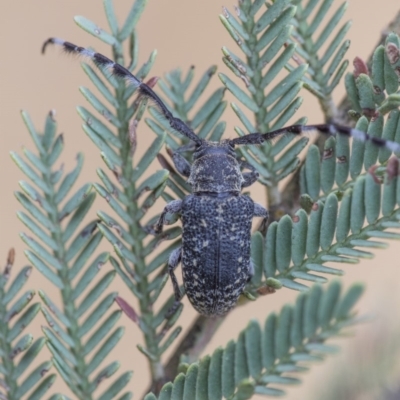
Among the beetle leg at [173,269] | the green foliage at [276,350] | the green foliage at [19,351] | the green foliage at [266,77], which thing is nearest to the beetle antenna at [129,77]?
the green foliage at [266,77]

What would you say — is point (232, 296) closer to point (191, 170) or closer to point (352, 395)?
point (191, 170)

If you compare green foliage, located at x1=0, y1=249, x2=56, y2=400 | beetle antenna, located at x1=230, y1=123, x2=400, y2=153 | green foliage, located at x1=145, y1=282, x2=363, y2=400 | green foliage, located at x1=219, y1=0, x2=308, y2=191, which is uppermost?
green foliage, located at x1=219, y1=0, x2=308, y2=191

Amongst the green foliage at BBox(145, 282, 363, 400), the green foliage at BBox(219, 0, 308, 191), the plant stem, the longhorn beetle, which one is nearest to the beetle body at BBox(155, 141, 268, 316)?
the longhorn beetle

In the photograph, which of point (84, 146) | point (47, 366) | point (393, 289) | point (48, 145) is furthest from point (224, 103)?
point (84, 146)

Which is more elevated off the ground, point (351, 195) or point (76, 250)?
point (351, 195)

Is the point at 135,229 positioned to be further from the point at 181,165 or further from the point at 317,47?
the point at 317,47

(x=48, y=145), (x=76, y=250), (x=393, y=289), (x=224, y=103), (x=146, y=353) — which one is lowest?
(x=146, y=353)

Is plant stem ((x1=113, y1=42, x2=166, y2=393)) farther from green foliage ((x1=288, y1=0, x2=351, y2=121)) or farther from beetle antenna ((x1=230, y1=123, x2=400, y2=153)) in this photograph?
green foliage ((x1=288, y1=0, x2=351, y2=121))

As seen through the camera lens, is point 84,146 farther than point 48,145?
Yes
